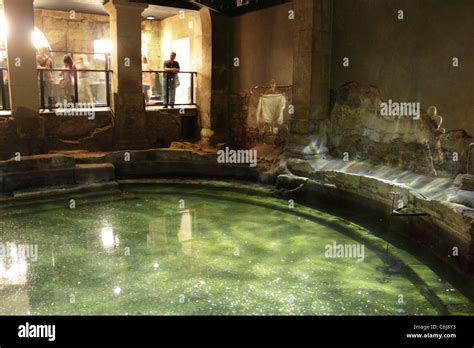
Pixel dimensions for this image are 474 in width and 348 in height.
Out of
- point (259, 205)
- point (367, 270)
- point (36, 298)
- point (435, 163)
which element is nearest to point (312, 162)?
point (259, 205)

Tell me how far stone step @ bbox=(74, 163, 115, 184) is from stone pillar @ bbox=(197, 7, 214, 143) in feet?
9.24

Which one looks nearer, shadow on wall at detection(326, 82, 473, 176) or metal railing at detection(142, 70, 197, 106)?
shadow on wall at detection(326, 82, 473, 176)

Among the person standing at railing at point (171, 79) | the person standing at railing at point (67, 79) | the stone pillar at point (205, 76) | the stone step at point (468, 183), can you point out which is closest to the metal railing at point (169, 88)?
the person standing at railing at point (171, 79)

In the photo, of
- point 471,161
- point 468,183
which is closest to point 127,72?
point 471,161

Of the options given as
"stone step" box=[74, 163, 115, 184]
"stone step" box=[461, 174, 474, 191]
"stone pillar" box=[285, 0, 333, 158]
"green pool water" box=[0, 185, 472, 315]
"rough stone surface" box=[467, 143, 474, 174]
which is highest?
"stone pillar" box=[285, 0, 333, 158]

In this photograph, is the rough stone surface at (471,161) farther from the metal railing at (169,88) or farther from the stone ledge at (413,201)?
the metal railing at (169,88)

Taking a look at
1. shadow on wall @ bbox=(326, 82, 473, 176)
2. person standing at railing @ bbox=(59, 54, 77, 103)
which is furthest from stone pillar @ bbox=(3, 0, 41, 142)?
shadow on wall @ bbox=(326, 82, 473, 176)

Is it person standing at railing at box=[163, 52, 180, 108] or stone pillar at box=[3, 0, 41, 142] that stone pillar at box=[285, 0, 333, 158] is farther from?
stone pillar at box=[3, 0, 41, 142]

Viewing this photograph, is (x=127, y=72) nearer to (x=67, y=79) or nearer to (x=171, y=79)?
(x=171, y=79)

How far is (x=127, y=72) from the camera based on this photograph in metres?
9.10

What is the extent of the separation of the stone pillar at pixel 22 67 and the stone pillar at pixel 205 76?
353cm

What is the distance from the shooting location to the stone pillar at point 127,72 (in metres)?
8.96

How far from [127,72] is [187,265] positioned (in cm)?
569

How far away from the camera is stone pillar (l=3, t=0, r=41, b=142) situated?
7887 mm
